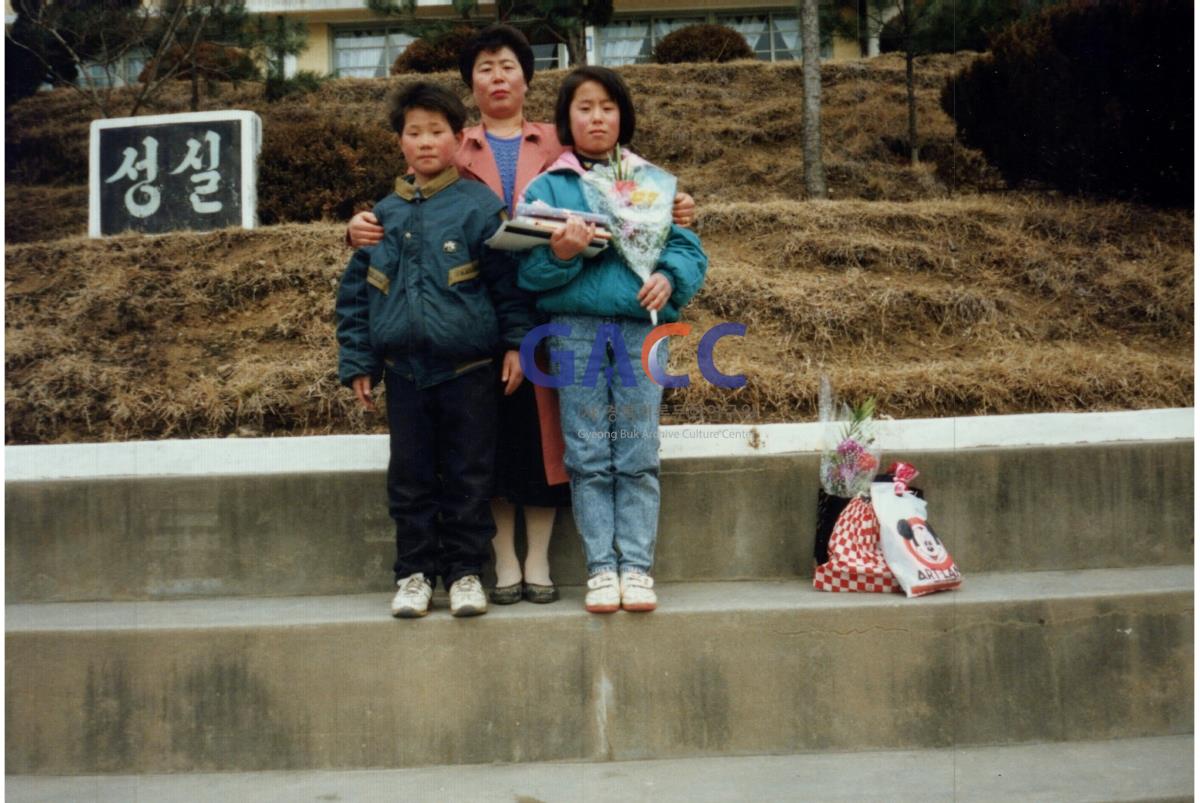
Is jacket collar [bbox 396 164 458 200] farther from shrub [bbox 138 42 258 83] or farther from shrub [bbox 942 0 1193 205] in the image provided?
shrub [bbox 138 42 258 83]

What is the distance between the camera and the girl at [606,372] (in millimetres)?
2926

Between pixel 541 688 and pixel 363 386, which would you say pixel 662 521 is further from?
pixel 363 386

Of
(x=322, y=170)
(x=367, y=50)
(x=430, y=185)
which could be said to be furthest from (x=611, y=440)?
(x=367, y=50)

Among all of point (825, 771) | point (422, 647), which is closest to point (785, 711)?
point (825, 771)

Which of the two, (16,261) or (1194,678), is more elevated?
(16,261)

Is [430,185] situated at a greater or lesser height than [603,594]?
greater

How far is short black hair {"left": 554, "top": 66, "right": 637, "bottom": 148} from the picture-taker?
3.00m

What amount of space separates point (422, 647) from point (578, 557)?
1.95 ft

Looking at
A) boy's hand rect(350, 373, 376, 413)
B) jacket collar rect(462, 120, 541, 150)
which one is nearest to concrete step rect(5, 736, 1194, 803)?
boy's hand rect(350, 373, 376, 413)

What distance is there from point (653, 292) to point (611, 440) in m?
0.41

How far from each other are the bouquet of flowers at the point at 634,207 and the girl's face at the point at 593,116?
0.07 metres

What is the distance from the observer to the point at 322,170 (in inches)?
230

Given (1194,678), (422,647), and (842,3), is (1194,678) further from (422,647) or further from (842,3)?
(842,3)

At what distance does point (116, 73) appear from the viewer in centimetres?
767
